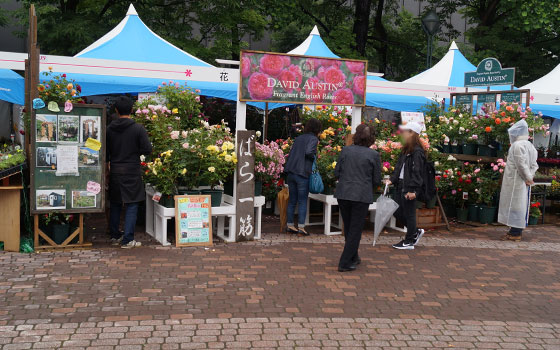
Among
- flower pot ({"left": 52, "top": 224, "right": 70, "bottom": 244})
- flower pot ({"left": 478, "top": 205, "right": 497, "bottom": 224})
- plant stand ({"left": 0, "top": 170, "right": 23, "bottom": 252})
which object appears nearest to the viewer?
plant stand ({"left": 0, "top": 170, "right": 23, "bottom": 252})

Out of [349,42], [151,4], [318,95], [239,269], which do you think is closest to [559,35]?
[349,42]

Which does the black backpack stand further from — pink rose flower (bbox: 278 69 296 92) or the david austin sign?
pink rose flower (bbox: 278 69 296 92)

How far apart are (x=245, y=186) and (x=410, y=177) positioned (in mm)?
2159

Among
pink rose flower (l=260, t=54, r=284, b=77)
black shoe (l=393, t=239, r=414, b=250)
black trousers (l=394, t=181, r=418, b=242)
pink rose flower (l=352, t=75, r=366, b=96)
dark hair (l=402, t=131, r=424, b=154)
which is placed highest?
pink rose flower (l=260, t=54, r=284, b=77)

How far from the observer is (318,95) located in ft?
28.2

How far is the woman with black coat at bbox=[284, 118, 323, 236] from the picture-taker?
8438 mm

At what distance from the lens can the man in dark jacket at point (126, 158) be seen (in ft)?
24.1

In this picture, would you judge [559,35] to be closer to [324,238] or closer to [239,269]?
[324,238]

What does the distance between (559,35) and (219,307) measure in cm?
2170

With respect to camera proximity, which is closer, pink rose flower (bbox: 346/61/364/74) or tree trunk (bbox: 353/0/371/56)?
pink rose flower (bbox: 346/61/364/74)

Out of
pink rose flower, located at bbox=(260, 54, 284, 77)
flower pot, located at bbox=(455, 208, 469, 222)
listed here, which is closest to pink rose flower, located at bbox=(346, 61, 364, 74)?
pink rose flower, located at bbox=(260, 54, 284, 77)

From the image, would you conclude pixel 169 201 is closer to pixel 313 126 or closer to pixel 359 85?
pixel 313 126

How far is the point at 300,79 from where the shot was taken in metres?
8.45

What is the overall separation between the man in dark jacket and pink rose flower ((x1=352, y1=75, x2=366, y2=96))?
3.19m
